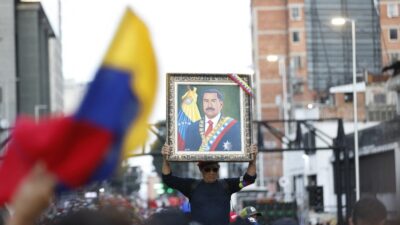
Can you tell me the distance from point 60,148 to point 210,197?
591 cm

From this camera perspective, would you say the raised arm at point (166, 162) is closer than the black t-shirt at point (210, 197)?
Result: No

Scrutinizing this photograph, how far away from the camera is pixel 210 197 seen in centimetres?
900

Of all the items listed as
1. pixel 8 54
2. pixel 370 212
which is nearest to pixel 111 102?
pixel 370 212

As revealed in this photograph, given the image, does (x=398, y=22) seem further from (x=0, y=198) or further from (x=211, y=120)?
(x=0, y=198)

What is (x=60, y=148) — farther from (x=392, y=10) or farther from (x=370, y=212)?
(x=392, y=10)

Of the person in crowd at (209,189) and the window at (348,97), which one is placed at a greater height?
the window at (348,97)

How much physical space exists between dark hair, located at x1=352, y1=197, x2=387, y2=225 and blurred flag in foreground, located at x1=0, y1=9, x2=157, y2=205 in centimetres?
332

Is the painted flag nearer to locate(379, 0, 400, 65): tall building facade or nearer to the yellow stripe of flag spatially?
the yellow stripe of flag

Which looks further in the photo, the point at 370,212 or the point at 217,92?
the point at 217,92

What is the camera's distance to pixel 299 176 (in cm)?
7438

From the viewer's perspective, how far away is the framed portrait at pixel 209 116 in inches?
366

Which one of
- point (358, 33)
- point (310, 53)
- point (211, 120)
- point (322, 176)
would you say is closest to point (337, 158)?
point (322, 176)

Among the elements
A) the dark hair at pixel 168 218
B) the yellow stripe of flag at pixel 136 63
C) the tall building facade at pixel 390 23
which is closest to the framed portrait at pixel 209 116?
the dark hair at pixel 168 218

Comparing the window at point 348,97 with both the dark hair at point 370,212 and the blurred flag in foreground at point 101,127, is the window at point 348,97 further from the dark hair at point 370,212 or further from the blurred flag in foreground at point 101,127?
the blurred flag in foreground at point 101,127
